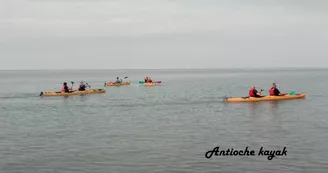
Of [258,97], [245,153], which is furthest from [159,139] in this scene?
[258,97]

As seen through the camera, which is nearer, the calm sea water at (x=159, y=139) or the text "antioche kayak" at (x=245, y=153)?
the calm sea water at (x=159, y=139)

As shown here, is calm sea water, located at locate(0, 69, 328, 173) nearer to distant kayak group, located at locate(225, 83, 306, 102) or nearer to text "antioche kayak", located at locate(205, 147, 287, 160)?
text "antioche kayak", located at locate(205, 147, 287, 160)

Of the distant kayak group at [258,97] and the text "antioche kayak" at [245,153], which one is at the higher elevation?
the distant kayak group at [258,97]

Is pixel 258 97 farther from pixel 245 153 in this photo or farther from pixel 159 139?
pixel 245 153

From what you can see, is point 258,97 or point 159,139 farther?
point 258,97

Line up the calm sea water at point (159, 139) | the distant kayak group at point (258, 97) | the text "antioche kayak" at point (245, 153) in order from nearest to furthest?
1. the calm sea water at point (159, 139)
2. the text "antioche kayak" at point (245, 153)
3. the distant kayak group at point (258, 97)

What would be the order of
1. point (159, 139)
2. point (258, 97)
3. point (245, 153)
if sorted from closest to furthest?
point (245, 153) < point (159, 139) < point (258, 97)

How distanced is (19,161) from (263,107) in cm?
3389

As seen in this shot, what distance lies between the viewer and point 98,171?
864 inches

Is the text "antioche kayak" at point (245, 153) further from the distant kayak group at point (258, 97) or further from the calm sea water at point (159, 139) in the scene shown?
the distant kayak group at point (258, 97)

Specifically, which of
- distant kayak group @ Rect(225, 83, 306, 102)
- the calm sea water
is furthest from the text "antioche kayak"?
distant kayak group @ Rect(225, 83, 306, 102)

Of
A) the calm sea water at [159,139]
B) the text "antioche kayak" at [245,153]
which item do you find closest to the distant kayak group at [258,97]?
the calm sea water at [159,139]

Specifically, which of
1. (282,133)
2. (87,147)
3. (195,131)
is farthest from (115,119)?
(282,133)

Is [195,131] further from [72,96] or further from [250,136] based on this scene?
[72,96]
